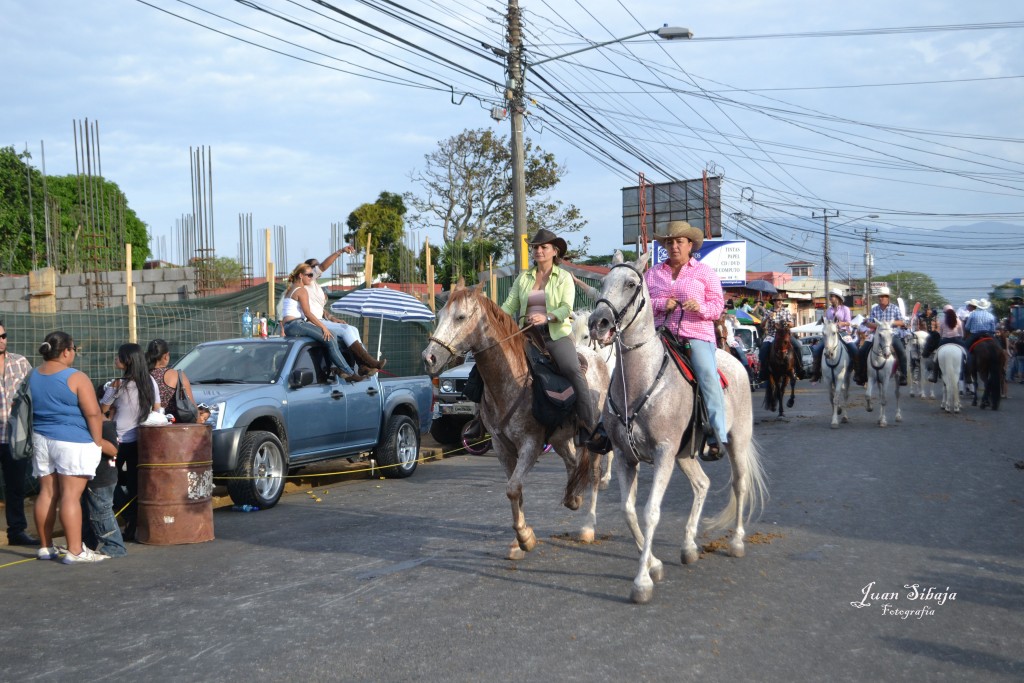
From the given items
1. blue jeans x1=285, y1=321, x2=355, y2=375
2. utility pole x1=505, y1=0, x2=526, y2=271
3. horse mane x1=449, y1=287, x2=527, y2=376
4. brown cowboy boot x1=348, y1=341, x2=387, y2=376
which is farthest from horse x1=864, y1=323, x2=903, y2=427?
horse mane x1=449, y1=287, x2=527, y2=376

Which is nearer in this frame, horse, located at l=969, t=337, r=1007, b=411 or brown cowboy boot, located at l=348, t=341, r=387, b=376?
brown cowboy boot, located at l=348, t=341, r=387, b=376

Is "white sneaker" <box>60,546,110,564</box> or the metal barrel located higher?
the metal barrel

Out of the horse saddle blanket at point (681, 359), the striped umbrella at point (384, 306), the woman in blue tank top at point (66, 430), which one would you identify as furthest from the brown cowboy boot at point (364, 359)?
the horse saddle blanket at point (681, 359)

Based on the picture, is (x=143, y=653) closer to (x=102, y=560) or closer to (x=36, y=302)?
(x=102, y=560)

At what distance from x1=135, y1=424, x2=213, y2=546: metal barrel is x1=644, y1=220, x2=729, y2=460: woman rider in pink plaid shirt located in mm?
4552

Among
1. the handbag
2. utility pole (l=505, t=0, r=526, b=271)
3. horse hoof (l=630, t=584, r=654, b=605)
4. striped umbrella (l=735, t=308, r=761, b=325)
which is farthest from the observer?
striped umbrella (l=735, t=308, r=761, b=325)

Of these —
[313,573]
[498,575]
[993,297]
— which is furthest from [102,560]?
[993,297]

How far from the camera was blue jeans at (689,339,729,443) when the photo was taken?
702 centimetres

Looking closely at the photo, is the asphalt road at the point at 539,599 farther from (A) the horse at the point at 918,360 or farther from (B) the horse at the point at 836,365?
(A) the horse at the point at 918,360

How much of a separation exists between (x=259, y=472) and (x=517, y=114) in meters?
10.9

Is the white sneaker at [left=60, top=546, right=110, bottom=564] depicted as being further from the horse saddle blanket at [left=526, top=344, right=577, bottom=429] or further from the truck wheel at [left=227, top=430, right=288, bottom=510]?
the horse saddle blanket at [left=526, top=344, right=577, bottom=429]

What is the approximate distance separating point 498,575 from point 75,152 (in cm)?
1544

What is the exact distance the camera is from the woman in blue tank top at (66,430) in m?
7.81

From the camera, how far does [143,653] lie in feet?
17.6
